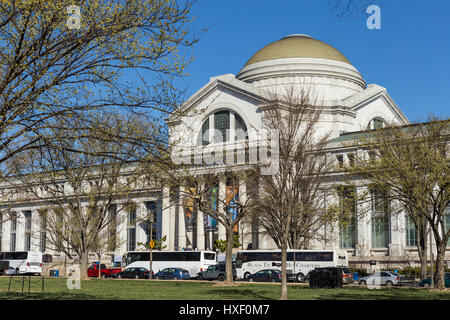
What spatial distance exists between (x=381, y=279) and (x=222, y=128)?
38134 mm

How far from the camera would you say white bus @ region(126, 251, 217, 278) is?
66.5 m

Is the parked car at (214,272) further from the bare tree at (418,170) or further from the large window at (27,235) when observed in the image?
the large window at (27,235)

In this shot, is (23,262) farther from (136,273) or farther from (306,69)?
(306,69)

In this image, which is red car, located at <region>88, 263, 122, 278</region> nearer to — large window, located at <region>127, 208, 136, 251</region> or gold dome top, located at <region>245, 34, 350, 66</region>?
large window, located at <region>127, 208, 136, 251</region>

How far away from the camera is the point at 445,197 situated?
123 ft

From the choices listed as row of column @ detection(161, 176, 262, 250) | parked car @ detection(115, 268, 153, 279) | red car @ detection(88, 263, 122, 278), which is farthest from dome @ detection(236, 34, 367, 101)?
parked car @ detection(115, 268, 153, 279)

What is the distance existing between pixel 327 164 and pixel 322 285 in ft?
80.8

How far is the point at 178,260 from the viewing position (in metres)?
68.1

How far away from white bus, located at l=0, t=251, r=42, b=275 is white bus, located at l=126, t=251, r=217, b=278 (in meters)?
15.0

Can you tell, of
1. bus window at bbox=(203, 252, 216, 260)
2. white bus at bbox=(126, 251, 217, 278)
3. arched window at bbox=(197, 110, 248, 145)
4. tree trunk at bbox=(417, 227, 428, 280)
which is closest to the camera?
tree trunk at bbox=(417, 227, 428, 280)

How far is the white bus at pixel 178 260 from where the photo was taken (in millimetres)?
66500

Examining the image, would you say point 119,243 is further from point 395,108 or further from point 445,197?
point 445,197

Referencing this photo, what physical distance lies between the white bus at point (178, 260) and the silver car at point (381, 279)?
70.6 ft
